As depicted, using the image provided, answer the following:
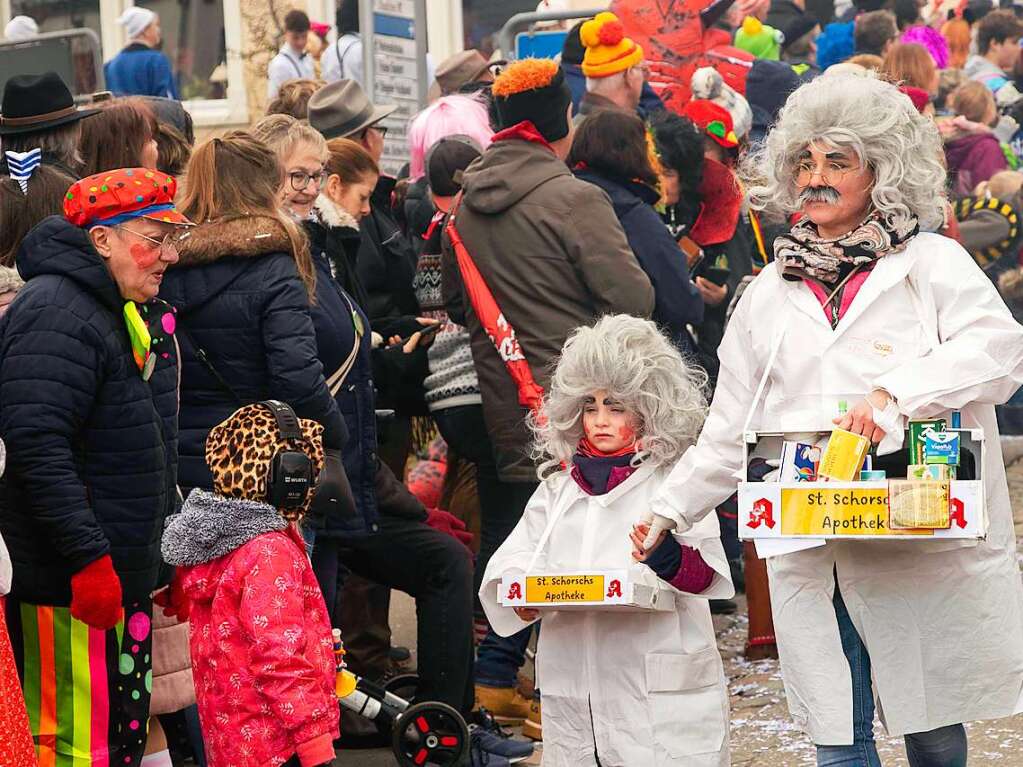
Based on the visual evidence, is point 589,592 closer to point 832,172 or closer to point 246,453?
point 246,453

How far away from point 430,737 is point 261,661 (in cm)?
150

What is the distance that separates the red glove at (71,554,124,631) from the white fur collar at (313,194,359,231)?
1819 millimetres

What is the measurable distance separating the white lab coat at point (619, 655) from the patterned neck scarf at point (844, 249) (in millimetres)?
828

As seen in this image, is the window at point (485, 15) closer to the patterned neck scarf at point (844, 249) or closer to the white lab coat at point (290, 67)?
the white lab coat at point (290, 67)

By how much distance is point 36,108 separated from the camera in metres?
6.25

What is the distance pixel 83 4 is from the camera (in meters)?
19.2

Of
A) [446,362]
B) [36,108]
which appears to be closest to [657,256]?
[446,362]

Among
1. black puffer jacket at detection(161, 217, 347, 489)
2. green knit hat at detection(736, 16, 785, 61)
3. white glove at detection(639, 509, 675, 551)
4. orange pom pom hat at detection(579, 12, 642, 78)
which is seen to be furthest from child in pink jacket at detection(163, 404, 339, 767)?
green knit hat at detection(736, 16, 785, 61)

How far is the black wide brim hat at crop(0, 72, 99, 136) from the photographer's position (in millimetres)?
6172

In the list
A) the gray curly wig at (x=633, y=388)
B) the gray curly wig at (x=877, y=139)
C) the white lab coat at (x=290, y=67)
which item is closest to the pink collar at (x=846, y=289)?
the gray curly wig at (x=877, y=139)

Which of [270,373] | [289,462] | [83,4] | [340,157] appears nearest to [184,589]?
[289,462]

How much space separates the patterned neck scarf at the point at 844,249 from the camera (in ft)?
14.5

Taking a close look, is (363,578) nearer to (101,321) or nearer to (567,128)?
(567,128)

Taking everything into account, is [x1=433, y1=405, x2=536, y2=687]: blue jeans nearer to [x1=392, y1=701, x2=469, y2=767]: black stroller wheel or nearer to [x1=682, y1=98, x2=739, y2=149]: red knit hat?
[x1=392, y1=701, x2=469, y2=767]: black stroller wheel
